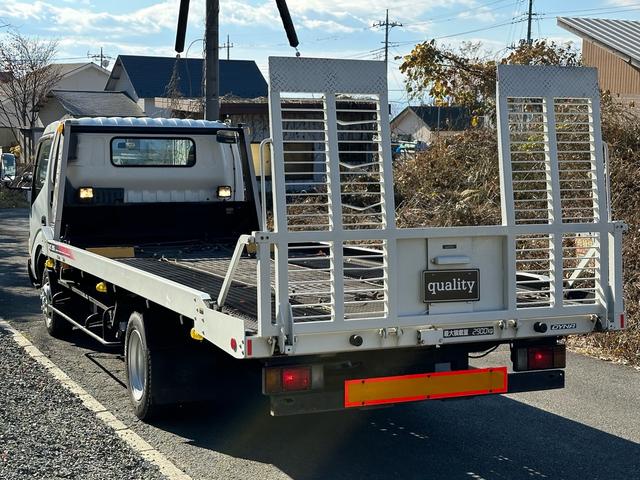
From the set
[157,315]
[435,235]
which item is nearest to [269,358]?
[435,235]

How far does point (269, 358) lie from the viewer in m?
5.14

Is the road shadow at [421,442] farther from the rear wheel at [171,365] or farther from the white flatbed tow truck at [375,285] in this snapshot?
the white flatbed tow truck at [375,285]

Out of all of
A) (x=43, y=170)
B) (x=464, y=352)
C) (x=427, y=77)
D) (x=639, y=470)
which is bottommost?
(x=639, y=470)

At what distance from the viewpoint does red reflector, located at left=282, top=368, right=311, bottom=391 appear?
17.0 feet

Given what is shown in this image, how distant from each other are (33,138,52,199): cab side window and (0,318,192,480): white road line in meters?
1.80

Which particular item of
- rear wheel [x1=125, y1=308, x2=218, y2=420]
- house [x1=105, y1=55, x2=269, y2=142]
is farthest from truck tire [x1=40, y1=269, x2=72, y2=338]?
Result: house [x1=105, y1=55, x2=269, y2=142]

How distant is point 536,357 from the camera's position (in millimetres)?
5895

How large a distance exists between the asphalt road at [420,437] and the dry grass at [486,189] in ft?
4.24

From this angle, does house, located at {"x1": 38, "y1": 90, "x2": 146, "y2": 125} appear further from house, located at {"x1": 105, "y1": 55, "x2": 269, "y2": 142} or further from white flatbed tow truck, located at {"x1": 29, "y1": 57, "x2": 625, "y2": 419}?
white flatbed tow truck, located at {"x1": 29, "y1": 57, "x2": 625, "y2": 419}

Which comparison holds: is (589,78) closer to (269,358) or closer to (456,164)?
(269,358)

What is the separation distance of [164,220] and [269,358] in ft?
16.5

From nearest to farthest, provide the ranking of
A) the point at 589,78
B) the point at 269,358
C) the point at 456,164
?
the point at 269,358, the point at 589,78, the point at 456,164

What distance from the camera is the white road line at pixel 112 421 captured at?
5.72 metres

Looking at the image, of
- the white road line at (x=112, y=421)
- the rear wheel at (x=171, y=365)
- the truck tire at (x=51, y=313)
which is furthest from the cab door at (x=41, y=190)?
the rear wheel at (x=171, y=365)
